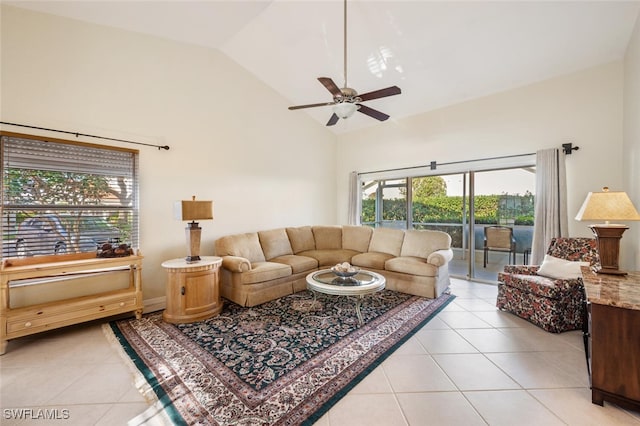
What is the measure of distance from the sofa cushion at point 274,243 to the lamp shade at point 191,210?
1334 millimetres

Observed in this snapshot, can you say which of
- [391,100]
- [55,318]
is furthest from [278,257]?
[391,100]

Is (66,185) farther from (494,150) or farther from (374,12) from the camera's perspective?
(494,150)

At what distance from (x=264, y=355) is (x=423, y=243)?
10.2 ft

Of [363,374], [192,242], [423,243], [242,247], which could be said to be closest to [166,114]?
[192,242]

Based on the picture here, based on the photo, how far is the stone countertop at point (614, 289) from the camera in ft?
5.39

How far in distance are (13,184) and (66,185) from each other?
0.38 meters

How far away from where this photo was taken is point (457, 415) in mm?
1647

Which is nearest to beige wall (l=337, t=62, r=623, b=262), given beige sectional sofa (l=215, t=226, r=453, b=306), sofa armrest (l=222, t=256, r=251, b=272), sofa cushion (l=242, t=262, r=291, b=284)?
beige sectional sofa (l=215, t=226, r=453, b=306)

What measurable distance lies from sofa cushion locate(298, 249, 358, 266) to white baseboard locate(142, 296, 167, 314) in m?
2.25

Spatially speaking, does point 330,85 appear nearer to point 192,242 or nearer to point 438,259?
point 192,242

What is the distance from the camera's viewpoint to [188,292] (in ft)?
9.83

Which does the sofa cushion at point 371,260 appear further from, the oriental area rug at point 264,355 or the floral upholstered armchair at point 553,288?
the floral upholstered armchair at point 553,288

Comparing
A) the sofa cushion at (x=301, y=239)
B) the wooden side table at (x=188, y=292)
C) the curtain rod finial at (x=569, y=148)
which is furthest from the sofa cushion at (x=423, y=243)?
the wooden side table at (x=188, y=292)

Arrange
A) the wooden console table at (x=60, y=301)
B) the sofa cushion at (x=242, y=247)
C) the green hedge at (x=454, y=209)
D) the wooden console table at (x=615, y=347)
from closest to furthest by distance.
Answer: the wooden console table at (x=615, y=347) < the wooden console table at (x=60, y=301) < the sofa cushion at (x=242, y=247) < the green hedge at (x=454, y=209)
